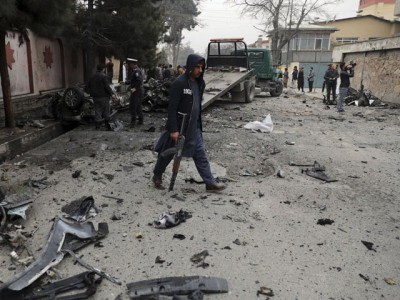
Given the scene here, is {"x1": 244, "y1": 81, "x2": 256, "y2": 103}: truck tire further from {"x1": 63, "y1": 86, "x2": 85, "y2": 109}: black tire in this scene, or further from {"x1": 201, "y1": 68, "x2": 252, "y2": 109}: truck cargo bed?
{"x1": 63, "y1": 86, "x2": 85, "y2": 109}: black tire

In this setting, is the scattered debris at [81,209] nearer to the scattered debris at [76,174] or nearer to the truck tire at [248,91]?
the scattered debris at [76,174]

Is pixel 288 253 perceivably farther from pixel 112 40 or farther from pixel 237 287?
pixel 112 40

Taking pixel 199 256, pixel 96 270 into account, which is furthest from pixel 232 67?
pixel 96 270

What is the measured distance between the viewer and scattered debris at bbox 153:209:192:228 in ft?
12.6

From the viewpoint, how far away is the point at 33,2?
6.39 m

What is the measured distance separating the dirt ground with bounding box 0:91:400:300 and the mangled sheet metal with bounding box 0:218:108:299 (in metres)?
0.11

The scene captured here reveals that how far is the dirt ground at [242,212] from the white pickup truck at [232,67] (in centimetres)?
642

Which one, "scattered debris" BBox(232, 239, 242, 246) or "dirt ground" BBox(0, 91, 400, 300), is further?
"scattered debris" BBox(232, 239, 242, 246)

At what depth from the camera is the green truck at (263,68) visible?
1808 centimetres

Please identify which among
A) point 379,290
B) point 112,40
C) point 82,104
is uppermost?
point 112,40

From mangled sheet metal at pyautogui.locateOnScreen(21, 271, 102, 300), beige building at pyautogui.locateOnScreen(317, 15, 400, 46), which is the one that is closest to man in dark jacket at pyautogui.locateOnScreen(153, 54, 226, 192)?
mangled sheet metal at pyautogui.locateOnScreen(21, 271, 102, 300)

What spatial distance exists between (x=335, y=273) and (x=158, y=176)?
2533 mm

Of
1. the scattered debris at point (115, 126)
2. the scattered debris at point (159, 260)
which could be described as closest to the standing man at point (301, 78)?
the scattered debris at point (115, 126)

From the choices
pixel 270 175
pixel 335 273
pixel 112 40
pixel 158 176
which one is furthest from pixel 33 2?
pixel 112 40
